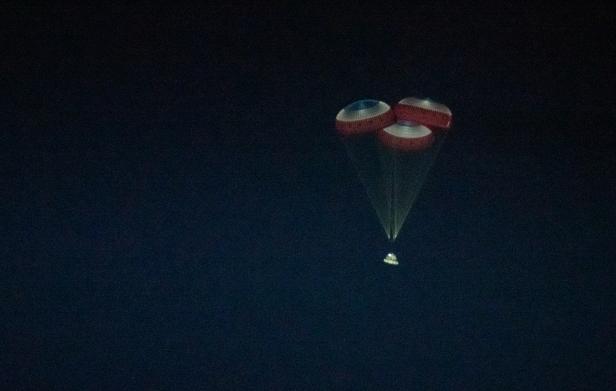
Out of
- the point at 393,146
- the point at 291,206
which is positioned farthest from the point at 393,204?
the point at 291,206

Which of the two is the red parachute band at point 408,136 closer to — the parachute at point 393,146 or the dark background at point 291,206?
the parachute at point 393,146

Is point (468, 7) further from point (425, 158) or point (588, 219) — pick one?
point (588, 219)

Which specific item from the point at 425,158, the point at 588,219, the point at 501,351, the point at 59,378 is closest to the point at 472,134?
the point at 425,158

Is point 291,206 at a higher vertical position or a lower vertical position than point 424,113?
lower

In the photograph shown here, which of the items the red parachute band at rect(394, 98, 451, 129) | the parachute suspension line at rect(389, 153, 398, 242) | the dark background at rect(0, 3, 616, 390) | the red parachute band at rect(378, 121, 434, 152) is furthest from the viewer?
the dark background at rect(0, 3, 616, 390)

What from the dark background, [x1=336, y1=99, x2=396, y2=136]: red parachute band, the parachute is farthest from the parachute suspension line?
[x1=336, y1=99, x2=396, y2=136]: red parachute band

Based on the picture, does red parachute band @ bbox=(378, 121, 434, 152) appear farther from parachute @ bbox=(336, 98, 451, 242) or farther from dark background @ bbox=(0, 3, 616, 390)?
dark background @ bbox=(0, 3, 616, 390)

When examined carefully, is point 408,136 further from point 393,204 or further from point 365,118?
point 393,204
